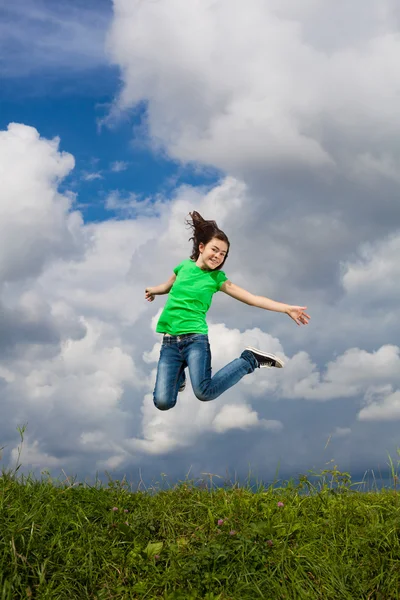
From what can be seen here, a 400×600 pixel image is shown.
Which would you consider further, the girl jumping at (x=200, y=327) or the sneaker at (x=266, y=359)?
the sneaker at (x=266, y=359)

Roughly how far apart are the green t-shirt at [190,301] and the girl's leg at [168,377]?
293 millimetres

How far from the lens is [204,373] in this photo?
9.03 m

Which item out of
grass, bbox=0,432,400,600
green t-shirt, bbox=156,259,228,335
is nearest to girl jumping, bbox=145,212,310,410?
green t-shirt, bbox=156,259,228,335

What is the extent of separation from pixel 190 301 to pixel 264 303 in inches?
42.8

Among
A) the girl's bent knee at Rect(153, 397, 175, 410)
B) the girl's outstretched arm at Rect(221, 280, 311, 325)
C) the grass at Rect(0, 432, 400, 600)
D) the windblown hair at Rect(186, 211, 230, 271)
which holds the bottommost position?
the grass at Rect(0, 432, 400, 600)

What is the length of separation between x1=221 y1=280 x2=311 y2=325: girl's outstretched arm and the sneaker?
0.74 metres

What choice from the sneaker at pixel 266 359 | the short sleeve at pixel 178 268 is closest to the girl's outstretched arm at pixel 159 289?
the short sleeve at pixel 178 268

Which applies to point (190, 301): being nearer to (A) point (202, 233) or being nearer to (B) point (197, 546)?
(A) point (202, 233)

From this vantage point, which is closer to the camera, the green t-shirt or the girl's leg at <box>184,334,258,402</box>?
the girl's leg at <box>184,334,258,402</box>

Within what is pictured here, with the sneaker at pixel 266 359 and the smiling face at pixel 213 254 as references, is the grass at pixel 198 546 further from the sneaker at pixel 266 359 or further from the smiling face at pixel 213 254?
the smiling face at pixel 213 254

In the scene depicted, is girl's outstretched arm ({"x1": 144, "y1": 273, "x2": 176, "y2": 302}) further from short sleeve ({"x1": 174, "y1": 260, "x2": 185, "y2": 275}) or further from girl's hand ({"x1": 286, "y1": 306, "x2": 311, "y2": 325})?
girl's hand ({"x1": 286, "y1": 306, "x2": 311, "y2": 325})

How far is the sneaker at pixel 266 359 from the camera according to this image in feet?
31.2

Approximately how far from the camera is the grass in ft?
18.8

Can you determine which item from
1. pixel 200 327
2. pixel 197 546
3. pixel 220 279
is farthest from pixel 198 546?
pixel 220 279
